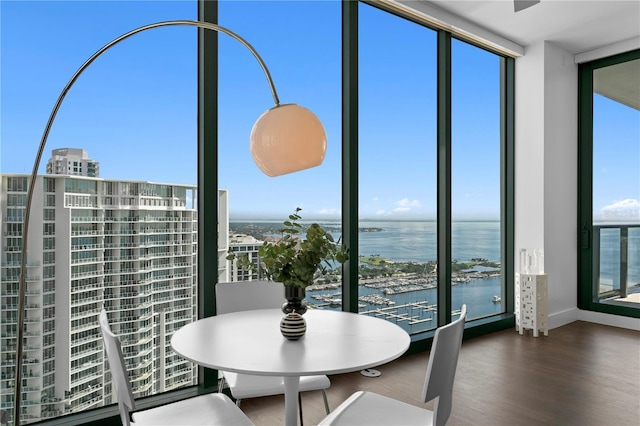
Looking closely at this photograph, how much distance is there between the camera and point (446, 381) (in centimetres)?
160

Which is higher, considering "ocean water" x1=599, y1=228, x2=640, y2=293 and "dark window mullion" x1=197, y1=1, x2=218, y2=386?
"dark window mullion" x1=197, y1=1, x2=218, y2=386

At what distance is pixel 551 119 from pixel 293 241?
14.0 feet

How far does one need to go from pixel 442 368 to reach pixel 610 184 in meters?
4.66

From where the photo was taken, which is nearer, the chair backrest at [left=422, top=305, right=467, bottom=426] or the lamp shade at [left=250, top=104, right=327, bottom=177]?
the chair backrest at [left=422, top=305, right=467, bottom=426]

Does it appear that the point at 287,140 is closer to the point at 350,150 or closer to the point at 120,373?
the point at 120,373

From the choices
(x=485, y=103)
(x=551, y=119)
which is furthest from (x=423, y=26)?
(x=551, y=119)

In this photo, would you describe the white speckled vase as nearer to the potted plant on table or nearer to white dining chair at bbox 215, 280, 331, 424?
the potted plant on table

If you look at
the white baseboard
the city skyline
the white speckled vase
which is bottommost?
the white baseboard

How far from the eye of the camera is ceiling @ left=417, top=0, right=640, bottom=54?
13.2 feet

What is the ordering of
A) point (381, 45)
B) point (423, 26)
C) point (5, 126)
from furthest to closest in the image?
point (423, 26) → point (381, 45) → point (5, 126)

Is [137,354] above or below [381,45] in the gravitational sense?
below

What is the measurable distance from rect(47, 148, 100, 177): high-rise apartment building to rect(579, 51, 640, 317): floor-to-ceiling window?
5194mm


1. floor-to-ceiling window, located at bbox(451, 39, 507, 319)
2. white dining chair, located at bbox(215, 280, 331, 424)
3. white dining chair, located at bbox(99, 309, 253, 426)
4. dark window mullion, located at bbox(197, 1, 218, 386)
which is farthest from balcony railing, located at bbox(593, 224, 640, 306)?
white dining chair, located at bbox(99, 309, 253, 426)

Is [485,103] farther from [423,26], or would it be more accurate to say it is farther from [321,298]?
[321,298]
